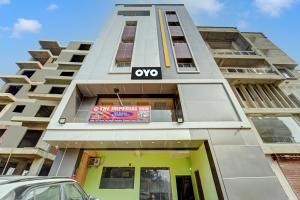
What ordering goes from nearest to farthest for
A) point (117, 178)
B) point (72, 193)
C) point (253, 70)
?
point (72, 193), point (117, 178), point (253, 70)

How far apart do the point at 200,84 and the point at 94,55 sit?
29.4 ft

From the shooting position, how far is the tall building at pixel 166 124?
26.7 ft

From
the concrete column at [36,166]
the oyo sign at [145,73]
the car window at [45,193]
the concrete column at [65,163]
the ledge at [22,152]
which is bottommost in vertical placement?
the car window at [45,193]

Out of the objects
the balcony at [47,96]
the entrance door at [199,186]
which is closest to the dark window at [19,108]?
the balcony at [47,96]

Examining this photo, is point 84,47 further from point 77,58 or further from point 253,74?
point 253,74

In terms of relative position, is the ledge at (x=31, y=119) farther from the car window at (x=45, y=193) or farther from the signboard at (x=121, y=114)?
the car window at (x=45, y=193)

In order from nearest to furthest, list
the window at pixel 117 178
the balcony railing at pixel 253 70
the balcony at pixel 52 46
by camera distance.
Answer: the window at pixel 117 178
the balcony railing at pixel 253 70
the balcony at pixel 52 46

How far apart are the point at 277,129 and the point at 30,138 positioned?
21.0 m

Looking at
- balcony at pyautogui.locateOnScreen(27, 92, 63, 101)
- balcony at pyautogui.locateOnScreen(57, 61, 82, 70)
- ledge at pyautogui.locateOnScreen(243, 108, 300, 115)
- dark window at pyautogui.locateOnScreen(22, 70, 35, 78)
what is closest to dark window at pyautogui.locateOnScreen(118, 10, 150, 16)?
balcony at pyautogui.locateOnScreen(57, 61, 82, 70)

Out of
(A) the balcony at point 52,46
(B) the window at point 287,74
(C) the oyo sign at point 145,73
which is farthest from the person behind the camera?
(A) the balcony at point 52,46

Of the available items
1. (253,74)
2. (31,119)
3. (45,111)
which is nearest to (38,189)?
(253,74)

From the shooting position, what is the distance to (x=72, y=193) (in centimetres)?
345

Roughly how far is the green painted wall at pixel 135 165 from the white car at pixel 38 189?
654 centimetres

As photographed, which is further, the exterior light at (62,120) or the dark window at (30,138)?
the dark window at (30,138)
